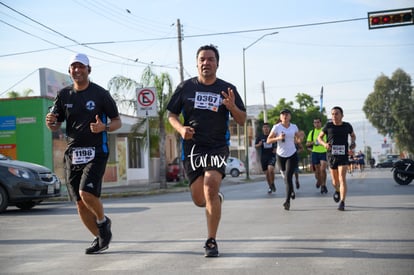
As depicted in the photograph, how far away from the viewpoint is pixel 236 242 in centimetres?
719

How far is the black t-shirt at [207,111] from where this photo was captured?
6488mm

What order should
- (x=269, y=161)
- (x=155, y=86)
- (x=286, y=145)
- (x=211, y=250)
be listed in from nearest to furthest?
(x=211, y=250) < (x=286, y=145) < (x=269, y=161) < (x=155, y=86)

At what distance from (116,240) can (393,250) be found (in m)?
3.53

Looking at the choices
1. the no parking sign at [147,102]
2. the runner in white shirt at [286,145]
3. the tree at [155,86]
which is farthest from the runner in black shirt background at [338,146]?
the tree at [155,86]

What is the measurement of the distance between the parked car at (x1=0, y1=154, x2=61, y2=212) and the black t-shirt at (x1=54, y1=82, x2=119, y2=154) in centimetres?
657

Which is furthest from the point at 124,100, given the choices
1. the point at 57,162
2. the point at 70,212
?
the point at 70,212

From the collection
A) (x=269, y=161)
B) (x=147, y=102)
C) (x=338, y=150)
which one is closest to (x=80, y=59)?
(x=338, y=150)

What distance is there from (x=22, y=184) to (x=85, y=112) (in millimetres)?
6831

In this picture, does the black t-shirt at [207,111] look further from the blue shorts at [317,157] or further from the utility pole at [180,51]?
the utility pole at [180,51]

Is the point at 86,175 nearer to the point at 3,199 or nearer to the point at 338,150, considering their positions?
the point at 338,150

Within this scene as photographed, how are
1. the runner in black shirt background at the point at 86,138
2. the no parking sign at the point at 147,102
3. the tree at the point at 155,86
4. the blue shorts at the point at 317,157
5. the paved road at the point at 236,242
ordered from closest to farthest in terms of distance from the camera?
the paved road at the point at 236,242 < the runner in black shirt background at the point at 86,138 < the blue shorts at the point at 317,157 < the no parking sign at the point at 147,102 < the tree at the point at 155,86

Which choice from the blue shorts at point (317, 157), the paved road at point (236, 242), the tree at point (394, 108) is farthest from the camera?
the tree at point (394, 108)

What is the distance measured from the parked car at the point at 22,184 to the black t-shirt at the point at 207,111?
735cm

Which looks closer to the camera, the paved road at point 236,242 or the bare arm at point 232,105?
the paved road at point 236,242
